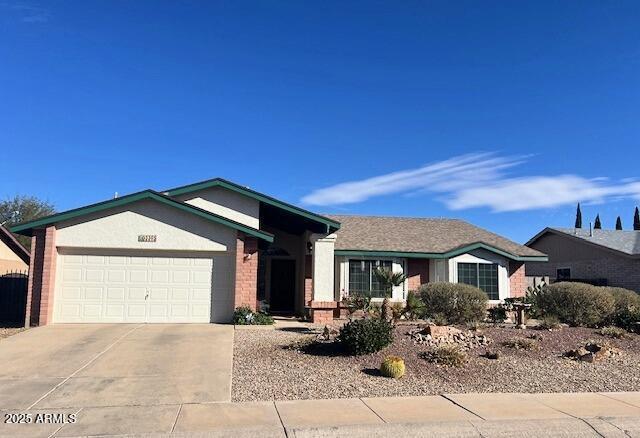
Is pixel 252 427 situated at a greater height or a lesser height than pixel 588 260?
lesser

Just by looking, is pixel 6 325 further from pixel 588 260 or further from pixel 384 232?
pixel 588 260

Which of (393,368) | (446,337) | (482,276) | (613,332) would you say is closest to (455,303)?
(446,337)

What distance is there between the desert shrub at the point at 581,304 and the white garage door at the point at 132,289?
10.3 metres

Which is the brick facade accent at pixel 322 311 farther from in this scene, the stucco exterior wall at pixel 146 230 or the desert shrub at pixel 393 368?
the desert shrub at pixel 393 368

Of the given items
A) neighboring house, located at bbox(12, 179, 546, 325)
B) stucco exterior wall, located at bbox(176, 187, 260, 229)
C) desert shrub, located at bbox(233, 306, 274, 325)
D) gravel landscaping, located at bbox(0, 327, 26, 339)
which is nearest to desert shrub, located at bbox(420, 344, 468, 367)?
desert shrub, located at bbox(233, 306, 274, 325)

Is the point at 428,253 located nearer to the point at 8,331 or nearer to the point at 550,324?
the point at 550,324

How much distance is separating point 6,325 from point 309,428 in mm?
13474

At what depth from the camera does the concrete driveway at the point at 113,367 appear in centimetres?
870

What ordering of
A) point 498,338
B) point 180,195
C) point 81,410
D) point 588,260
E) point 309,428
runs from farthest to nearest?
1. point 588,260
2. point 180,195
3. point 498,338
4. point 81,410
5. point 309,428

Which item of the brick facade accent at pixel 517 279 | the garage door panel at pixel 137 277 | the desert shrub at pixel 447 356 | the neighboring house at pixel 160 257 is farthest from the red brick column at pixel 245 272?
the brick facade accent at pixel 517 279

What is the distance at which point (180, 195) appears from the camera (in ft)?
65.4

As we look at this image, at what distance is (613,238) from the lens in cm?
3200

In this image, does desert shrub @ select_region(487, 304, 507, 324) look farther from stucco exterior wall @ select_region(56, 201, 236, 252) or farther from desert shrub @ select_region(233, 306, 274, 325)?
stucco exterior wall @ select_region(56, 201, 236, 252)

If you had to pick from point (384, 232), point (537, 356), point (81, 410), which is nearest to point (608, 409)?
point (537, 356)
